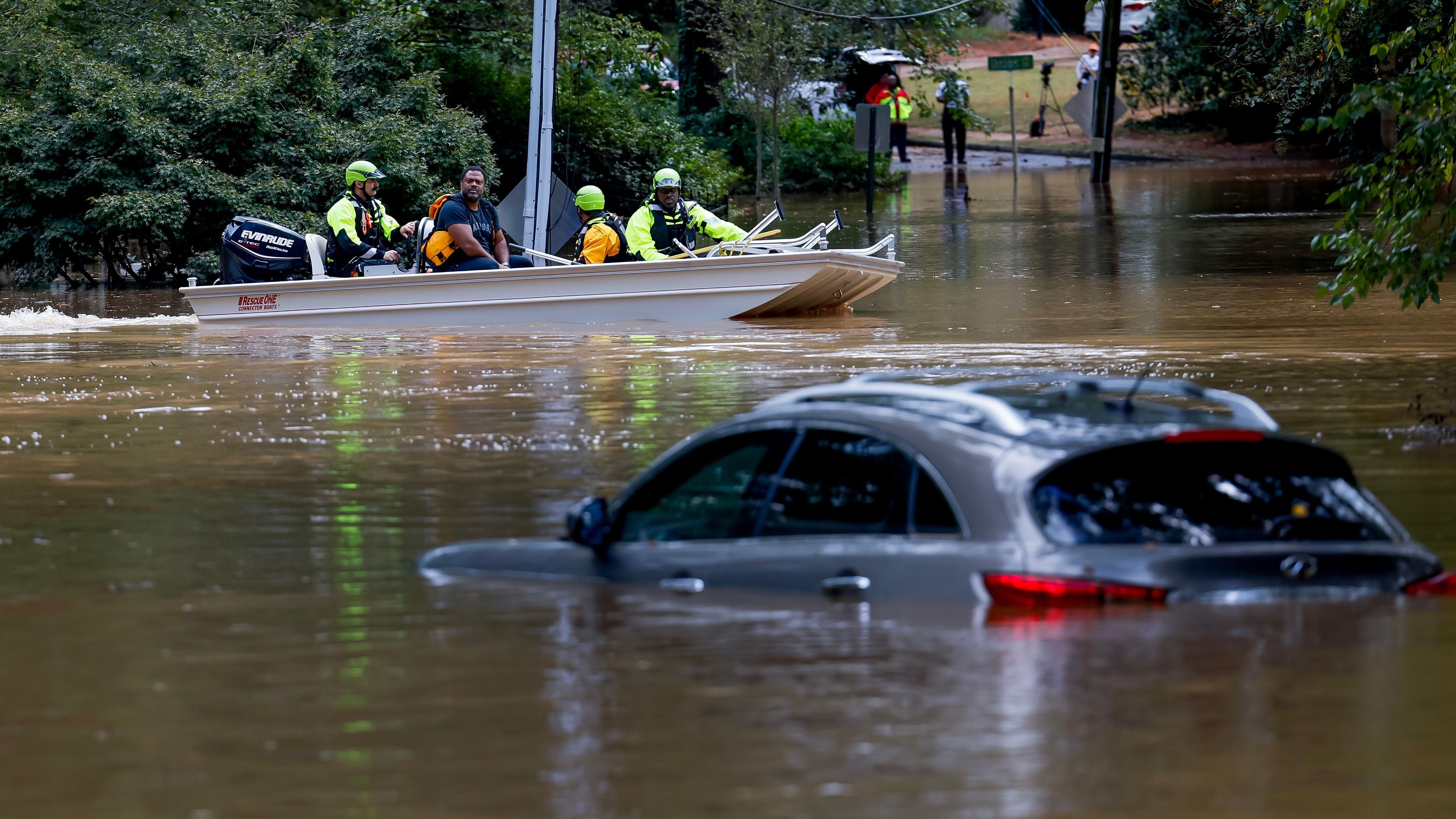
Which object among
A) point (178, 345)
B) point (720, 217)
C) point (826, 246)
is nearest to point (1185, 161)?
point (720, 217)

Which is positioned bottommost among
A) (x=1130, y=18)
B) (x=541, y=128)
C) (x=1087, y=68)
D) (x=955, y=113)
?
(x=541, y=128)

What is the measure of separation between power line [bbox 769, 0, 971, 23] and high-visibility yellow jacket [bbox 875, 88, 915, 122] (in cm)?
199

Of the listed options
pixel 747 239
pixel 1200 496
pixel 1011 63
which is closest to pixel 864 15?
pixel 1011 63

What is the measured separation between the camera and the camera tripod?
160 feet

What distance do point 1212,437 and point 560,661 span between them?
203 cm

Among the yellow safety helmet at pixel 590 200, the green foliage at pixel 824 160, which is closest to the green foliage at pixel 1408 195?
the yellow safety helmet at pixel 590 200

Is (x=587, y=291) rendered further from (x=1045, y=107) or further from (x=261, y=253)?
(x=1045, y=107)

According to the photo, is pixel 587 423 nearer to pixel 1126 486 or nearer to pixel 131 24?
pixel 1126 486

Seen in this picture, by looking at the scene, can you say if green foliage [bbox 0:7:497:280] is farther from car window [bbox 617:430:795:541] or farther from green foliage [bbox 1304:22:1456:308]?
car window [bbox 617:430:795:541]

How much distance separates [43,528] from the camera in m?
8.54

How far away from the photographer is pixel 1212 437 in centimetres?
516

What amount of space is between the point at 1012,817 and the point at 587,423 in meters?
7.55

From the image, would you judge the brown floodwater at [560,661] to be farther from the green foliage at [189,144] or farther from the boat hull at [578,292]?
the green foliage at [189,144]

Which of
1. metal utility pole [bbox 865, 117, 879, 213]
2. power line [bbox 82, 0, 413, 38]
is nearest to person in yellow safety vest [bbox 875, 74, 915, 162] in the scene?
metal utility pole [bbox 865, 117, 879, 213]
